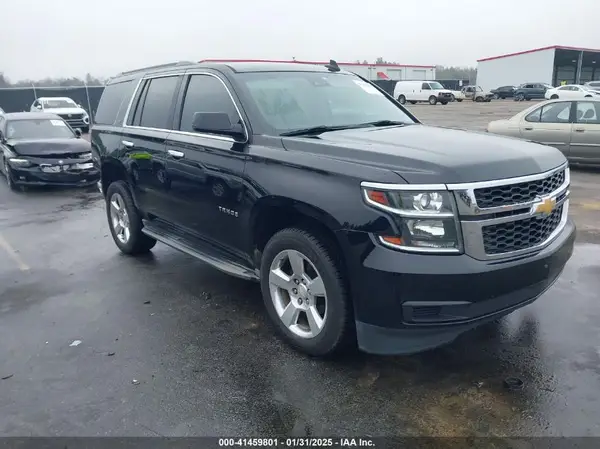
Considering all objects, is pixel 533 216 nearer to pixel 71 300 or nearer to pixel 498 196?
pixel 498 196

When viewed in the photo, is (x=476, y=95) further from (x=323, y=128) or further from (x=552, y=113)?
(x=323, y=128)

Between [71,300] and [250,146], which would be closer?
[250,146]

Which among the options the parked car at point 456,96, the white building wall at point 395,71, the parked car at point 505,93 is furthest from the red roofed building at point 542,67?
the parked car at point 456,96

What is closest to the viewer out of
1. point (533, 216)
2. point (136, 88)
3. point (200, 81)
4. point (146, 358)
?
point (533, 216)

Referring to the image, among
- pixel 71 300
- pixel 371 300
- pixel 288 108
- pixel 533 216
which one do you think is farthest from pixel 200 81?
pixel 533 216

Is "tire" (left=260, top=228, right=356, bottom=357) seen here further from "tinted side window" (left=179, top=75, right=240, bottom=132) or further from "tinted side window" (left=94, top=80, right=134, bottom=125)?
"tinted side window" (left=94, top=80, right=134, bottom=125)

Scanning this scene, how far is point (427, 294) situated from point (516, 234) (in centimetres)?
71

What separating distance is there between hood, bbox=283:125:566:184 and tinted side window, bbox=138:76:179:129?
1832 millimetres

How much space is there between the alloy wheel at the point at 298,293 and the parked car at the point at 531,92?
49.9 meters

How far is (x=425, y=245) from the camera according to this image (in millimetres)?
3031

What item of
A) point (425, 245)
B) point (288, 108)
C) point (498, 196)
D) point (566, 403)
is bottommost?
point (566, 403)

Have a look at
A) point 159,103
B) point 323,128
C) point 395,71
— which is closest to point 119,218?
point 159,103

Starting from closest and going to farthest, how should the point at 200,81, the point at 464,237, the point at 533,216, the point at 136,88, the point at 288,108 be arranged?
the point at 464,237, the point at 533,216, the point at 288,108, the point at 200,81, the point at 136,88

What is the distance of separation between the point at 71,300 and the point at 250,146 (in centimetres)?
238
